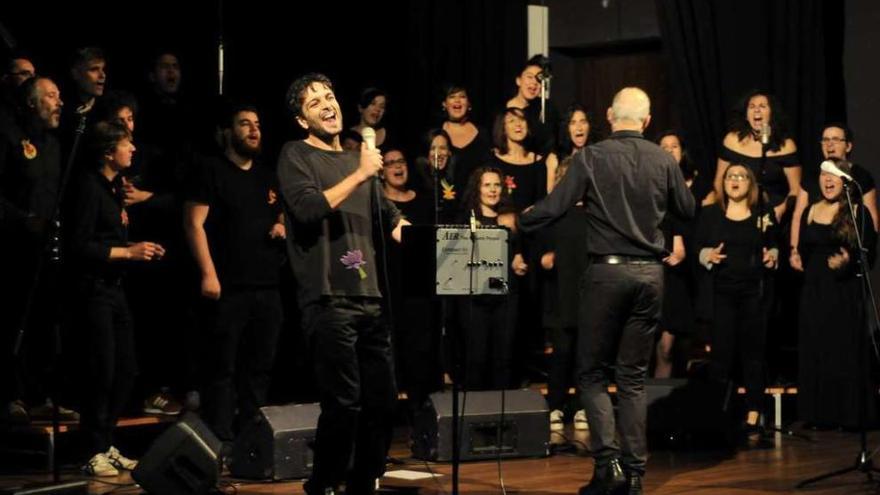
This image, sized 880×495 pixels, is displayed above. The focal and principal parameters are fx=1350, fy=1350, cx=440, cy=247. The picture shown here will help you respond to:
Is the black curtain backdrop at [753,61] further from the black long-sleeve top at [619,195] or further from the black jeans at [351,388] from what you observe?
the black jeans at [351,388]

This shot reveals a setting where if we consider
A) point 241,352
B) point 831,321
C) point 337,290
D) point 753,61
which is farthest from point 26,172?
point 753,61

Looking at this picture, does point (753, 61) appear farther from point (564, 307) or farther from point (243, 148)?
point (243, 148)

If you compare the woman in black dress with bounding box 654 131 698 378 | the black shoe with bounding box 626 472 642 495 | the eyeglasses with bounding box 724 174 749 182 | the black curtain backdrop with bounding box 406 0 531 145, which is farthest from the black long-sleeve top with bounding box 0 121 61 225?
the black curtain backdrop with bounding box 406 0 531 145

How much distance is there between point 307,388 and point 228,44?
8.80 feet

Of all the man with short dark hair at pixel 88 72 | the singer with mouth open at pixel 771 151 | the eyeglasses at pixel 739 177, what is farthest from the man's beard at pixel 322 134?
the singer with mouth open at pixel 771 151

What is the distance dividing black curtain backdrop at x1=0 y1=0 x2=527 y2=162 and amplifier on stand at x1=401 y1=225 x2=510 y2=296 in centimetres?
311

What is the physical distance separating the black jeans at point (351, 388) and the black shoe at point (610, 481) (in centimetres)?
113

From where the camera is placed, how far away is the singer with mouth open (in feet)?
29.4

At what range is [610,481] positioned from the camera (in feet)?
19.5

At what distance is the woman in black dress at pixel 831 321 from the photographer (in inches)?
335

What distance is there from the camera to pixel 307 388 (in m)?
9.18

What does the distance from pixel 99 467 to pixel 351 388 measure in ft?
7.13

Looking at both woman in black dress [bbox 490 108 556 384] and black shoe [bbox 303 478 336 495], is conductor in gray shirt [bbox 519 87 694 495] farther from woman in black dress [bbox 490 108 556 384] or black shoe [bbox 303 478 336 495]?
woman in black dress [bbox 490 108 556 384]

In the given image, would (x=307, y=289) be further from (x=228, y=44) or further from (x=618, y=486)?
(x=228, y=44)
